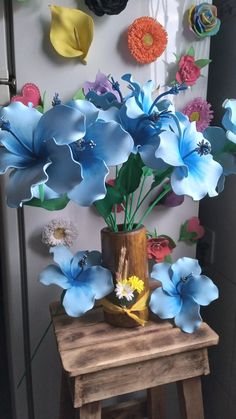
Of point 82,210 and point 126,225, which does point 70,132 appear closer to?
point 126,225

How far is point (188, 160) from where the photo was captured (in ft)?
1.81

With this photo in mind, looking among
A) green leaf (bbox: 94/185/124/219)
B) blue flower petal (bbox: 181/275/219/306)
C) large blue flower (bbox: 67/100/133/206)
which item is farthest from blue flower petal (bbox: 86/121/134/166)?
blue flower petal (bbox: 181/275/219/306)

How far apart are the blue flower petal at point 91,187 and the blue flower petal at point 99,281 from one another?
218 mm

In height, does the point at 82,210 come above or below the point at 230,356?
above

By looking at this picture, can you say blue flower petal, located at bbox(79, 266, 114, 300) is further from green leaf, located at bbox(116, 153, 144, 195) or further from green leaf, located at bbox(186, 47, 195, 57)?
green leaf, located at bbox(186, 47, 195, 57)

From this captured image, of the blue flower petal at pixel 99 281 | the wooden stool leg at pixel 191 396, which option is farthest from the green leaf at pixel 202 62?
the wooden stool leg at pixel 191 396

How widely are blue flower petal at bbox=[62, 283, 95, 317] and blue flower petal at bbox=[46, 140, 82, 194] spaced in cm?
26

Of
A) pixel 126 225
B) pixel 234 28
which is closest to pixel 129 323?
pixel 126 225

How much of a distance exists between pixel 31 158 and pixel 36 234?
35 cm

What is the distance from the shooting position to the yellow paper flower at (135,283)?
2.15 feet

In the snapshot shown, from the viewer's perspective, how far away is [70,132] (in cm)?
48

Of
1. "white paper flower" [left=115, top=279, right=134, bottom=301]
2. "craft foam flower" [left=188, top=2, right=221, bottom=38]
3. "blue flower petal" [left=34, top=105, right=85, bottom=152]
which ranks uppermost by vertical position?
"craft foam flower" [left=188, top=2, right=221, bottom=38]

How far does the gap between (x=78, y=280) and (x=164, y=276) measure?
18 centimetres

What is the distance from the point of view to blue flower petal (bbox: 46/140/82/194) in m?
0.47
